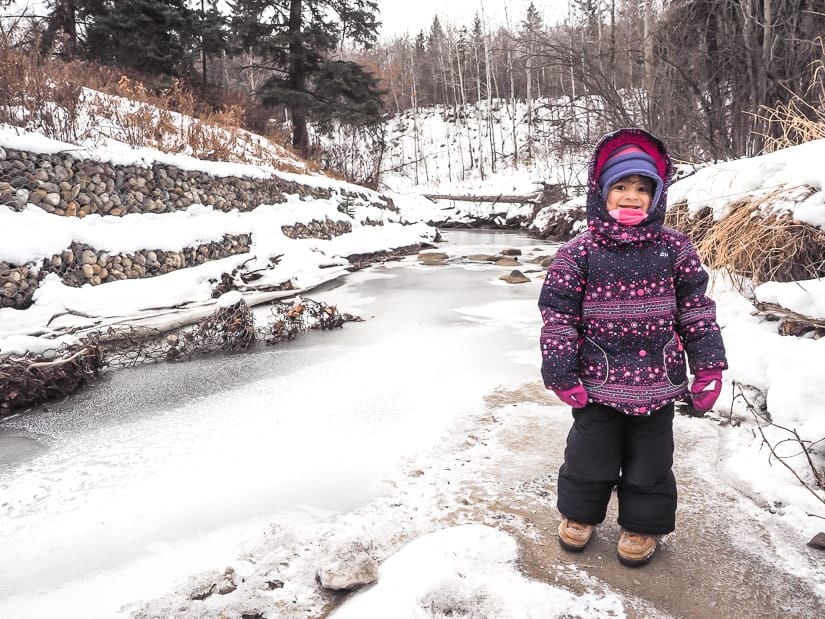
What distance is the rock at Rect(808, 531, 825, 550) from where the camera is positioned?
60.4 inches

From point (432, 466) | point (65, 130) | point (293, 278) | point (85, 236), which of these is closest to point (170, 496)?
point (432, 466)

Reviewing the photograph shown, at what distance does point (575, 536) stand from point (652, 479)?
1.08 feet

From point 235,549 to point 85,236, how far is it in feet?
15.6

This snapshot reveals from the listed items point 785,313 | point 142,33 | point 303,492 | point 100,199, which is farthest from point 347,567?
point 142,33

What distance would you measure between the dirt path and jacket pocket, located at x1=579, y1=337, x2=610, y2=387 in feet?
2.02

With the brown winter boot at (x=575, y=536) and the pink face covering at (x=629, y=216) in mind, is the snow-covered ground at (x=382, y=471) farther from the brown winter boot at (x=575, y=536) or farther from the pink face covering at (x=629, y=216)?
the pink face covering at (x=629, y=216)

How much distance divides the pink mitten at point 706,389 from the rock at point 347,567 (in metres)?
1.18

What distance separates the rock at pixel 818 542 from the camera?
1.53 metres

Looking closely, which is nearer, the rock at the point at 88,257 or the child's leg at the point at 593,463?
the child's leg at the point at 593,463

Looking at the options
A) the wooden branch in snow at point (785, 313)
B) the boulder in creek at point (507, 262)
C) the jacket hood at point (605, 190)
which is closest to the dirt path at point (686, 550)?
the wooden branch in snow at point (785, 313)

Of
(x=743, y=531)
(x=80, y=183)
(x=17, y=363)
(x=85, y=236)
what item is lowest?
(x=743, y=531)

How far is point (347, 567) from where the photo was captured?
151 centimetres

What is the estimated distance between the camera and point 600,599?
→ 4.63 ft

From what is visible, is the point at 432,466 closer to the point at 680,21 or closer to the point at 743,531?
the point at 743,531
